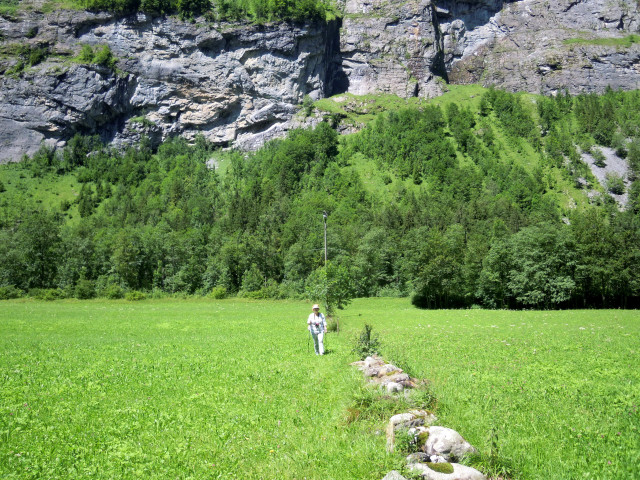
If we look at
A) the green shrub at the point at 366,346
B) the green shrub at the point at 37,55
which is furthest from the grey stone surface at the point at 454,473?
the green shrub at the point at 37,55

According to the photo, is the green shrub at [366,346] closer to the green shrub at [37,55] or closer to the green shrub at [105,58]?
the green shrub at [105,58]

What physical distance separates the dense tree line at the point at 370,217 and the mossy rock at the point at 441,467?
2540 centimetres

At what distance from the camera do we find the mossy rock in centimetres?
610

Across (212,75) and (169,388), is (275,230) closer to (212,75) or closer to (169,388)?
(169,388)

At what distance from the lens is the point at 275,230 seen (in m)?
110

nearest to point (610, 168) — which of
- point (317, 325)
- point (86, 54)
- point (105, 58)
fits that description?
point (317, 325)

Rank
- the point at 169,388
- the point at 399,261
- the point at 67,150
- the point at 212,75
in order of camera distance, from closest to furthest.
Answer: the point at 169,388 < the point at 399,261 < the point at 67,150 < the point at 212,75

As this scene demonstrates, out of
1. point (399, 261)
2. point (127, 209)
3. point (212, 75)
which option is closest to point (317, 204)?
point (399, 261)

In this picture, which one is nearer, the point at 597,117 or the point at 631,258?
the point at 631,258

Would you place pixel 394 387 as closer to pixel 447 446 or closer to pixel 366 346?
pixel 447 446

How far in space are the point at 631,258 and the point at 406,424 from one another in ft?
244

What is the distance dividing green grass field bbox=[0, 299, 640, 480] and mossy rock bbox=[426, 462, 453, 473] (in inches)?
20.2

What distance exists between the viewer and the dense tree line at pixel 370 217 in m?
66.2

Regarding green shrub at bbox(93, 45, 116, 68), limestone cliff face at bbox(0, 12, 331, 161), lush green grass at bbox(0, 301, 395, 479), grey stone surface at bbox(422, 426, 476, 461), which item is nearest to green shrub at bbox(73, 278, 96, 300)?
lush green grass at bbox(0, 301, 395, 479)
